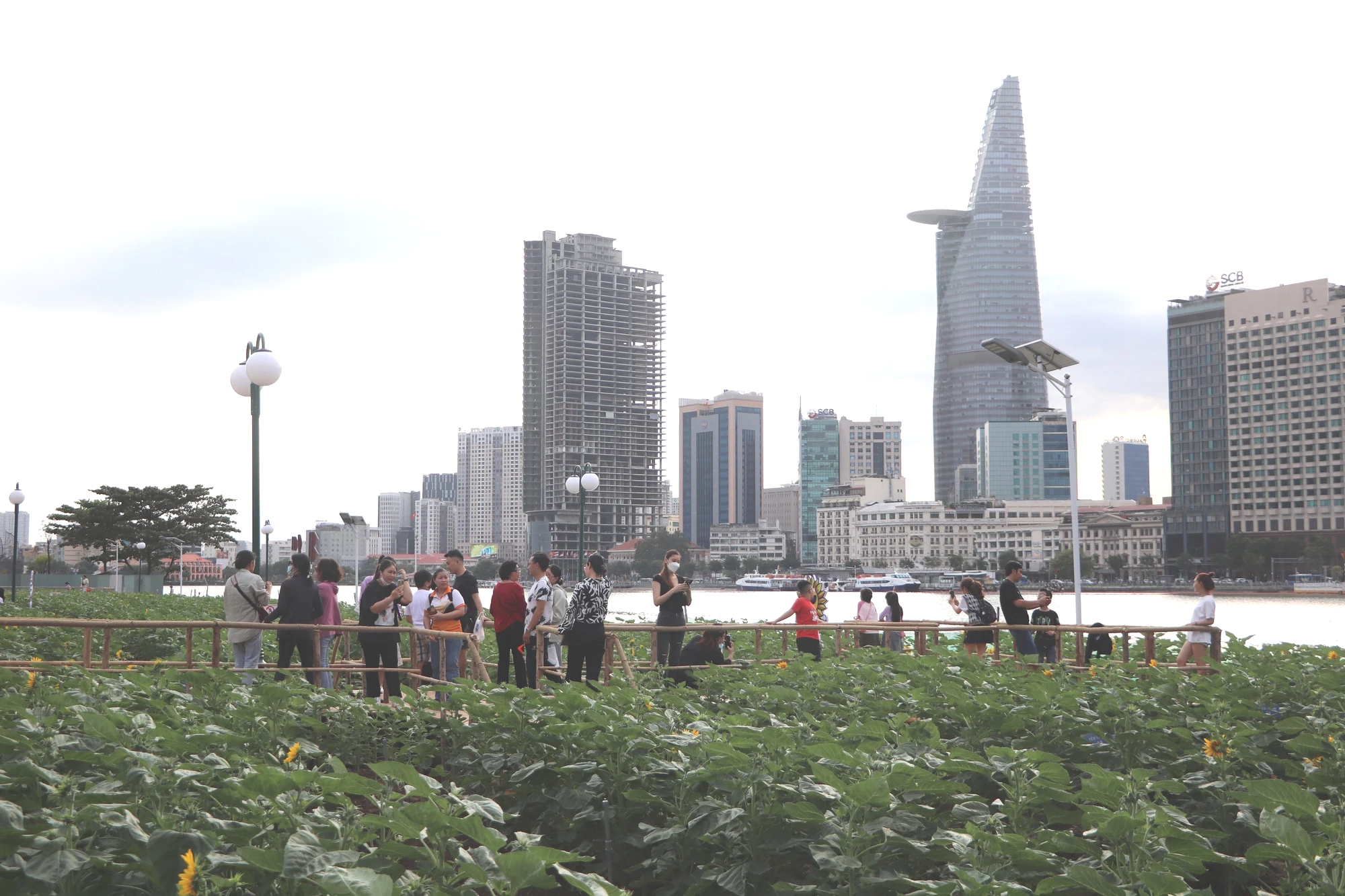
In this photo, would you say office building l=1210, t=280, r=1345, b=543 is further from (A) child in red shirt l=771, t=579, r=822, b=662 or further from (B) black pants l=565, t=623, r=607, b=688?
(B) black pants l=565, t=623, r=607, b=688

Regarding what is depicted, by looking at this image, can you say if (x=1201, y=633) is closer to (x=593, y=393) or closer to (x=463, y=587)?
(x=463, y=587)

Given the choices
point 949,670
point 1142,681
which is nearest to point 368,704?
point 949,670

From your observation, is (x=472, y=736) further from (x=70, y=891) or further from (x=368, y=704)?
(x=70, y=891)

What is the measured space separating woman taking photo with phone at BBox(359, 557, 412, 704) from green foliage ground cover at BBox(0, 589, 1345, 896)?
4356mm

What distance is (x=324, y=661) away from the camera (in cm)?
1362

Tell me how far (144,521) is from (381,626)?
7078 cm

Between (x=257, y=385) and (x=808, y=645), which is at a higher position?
(x=257, y=385)

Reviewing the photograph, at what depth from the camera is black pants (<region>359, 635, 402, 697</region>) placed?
463 inches

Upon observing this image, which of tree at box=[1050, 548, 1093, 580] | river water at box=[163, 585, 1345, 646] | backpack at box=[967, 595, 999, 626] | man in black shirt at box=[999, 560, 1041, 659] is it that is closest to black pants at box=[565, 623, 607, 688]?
backpack at box=[967, 595, 999, 626]

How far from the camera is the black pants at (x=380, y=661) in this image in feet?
38.5

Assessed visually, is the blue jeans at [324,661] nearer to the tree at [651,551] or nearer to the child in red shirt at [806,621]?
the child in red shirt at [806,621]

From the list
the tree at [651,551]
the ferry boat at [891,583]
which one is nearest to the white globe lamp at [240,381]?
the ferry boat at [891,583]

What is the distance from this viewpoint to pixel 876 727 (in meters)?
5.34

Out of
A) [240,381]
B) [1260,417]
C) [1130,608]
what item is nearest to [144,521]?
[240,381]
